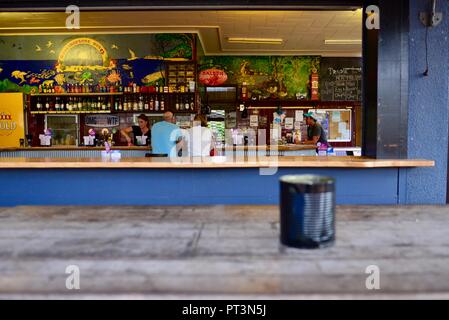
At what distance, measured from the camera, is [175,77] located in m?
9.05

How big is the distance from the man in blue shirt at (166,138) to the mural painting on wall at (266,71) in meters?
5.39

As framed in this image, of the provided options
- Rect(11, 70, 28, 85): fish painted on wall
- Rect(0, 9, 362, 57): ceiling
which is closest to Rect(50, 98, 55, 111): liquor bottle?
Rect(11, 70, 28, 85): fish painted on wall

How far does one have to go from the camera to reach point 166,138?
5828 millimetres

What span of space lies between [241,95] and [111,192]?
23.0 ft

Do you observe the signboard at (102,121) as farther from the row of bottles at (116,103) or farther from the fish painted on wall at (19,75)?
the fish painted on wall at (19,75)

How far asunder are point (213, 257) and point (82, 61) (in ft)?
28.8

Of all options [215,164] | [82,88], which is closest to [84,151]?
[82,88]

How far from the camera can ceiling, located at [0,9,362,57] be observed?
735 centimetres

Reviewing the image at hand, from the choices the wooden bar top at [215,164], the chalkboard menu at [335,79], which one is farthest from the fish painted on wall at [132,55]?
the wooden bar top at [215,164]

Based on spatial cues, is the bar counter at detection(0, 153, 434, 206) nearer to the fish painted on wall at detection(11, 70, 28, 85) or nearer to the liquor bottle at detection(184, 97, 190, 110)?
the liquor bottle at detection(184, 97, 190, 110)

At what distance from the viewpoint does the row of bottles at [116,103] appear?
29.9 ft

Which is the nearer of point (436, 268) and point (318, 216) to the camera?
point (436, 268)
